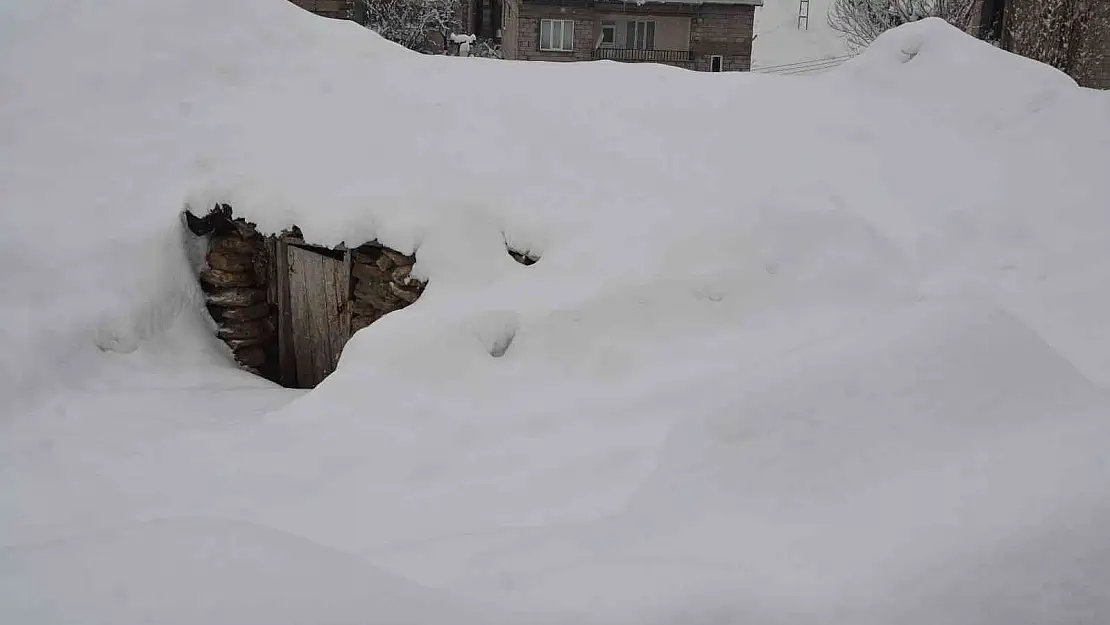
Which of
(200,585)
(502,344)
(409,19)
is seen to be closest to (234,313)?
(502,344)

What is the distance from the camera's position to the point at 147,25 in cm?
785

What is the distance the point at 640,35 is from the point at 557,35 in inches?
89.1

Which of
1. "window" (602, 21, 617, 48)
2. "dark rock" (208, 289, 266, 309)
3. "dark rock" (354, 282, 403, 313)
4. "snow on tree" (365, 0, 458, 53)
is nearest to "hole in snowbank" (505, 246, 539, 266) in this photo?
"dark rock" (354, 282, 403, 313)

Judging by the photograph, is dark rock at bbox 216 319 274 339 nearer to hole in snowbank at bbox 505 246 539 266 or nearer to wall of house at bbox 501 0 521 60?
hole in snowbank at bbox 505 246 539 266

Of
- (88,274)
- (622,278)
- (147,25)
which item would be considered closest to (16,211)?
(88,274)

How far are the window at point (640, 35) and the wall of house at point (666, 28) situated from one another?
0.11 m

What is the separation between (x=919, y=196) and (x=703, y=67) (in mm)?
16950

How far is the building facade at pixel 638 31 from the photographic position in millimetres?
21078

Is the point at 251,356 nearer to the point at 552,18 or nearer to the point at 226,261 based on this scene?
the point at 226,261

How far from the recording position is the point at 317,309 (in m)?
6.30

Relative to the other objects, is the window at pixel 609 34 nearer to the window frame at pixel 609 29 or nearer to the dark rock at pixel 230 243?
the window frame at pixel 609 29

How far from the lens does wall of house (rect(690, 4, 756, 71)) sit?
21078 millimetres

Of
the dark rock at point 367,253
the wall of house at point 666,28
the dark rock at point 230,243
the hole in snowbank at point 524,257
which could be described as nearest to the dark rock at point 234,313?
the dark rock at point 230,243

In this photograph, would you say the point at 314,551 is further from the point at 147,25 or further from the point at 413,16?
the point at 413,16
